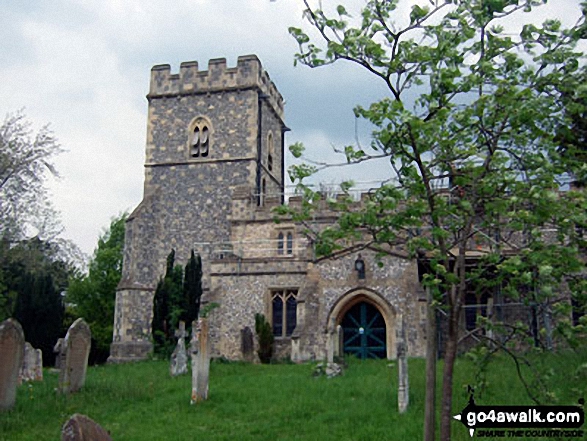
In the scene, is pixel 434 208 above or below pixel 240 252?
below

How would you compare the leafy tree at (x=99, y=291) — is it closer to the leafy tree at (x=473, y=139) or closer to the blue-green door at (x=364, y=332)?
the blue-green door at (x=364, y=332)

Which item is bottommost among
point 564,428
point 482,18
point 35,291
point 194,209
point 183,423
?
point 183,423

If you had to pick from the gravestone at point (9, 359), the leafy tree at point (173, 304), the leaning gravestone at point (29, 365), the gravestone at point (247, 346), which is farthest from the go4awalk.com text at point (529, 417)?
the leafy tree at point (173, 304)

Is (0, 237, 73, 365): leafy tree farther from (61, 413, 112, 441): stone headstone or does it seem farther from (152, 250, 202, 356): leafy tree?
(61, 413, 112, 441): stone headstone

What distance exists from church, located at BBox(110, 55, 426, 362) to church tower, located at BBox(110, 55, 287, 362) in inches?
1.8

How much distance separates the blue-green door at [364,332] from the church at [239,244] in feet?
0.11

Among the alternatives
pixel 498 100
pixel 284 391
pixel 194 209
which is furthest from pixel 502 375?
pixel 194 209

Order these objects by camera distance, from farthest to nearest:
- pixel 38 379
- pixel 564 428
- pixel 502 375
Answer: pixel 38 379 < pixel 502 375 < pixel 564 428

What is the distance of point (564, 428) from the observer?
6129mm

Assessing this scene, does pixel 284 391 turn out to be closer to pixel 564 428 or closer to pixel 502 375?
pixel 502 375

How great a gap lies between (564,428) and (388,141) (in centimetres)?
347

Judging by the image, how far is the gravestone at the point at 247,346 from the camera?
1994 centimetres

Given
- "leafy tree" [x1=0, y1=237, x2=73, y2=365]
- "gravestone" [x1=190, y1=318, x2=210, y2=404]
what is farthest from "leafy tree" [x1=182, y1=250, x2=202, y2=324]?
"gravestone" [x1=190, y1=318, x2=210, y2=404]

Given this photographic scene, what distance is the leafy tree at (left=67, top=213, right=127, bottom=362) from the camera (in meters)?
32.6
